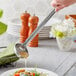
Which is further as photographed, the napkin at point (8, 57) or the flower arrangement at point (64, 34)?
the flower arrangement at point (64, 34)

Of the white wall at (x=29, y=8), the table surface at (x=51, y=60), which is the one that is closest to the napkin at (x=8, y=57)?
the table surface at (x=51, y=60)

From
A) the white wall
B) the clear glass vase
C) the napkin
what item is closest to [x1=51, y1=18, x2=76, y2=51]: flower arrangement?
the clear glass vase

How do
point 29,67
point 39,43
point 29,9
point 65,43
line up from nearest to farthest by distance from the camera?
point 29,67, point 65,43, point 39,43, point 29,9

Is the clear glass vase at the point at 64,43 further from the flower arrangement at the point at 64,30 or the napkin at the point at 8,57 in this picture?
the napkin at the point at 8,57

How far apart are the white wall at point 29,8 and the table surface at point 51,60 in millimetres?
512

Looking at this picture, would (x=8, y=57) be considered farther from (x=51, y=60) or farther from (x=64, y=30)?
(x=64, y=30)

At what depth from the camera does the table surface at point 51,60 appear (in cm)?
124

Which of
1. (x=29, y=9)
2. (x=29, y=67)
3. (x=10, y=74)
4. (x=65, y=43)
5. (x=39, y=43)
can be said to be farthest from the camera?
(x=29, y=9)

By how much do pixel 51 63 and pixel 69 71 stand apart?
0.11 m

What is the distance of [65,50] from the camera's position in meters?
1.48

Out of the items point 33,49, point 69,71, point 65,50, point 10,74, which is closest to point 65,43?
point 65,50

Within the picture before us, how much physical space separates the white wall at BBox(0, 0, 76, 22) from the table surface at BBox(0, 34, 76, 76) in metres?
0.51

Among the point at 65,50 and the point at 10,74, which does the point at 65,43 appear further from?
the point at 10,74

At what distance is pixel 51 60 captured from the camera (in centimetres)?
135
